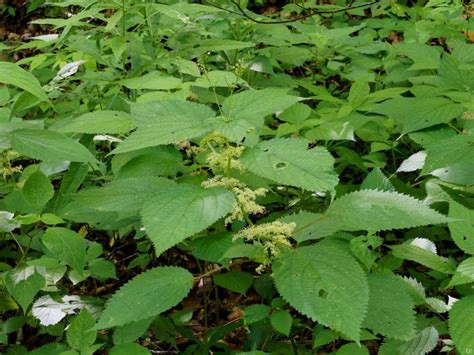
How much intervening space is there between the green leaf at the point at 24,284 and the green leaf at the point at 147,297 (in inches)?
22.1

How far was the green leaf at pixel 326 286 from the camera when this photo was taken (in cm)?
120

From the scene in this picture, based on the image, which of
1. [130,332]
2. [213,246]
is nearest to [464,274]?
[213,246]

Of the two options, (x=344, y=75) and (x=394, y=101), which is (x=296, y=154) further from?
(x=344, y=75)

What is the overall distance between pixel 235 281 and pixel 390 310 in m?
0.69

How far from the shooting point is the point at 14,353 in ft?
6.66

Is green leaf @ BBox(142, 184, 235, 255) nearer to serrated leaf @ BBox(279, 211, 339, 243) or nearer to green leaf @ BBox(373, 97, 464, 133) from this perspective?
serrated leaf @ BBox(279, 211, 339, 243)

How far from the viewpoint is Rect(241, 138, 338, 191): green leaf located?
4.13 feet

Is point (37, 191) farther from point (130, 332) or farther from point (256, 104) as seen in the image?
point (256, 104)

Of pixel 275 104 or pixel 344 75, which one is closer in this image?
pixel 275 104

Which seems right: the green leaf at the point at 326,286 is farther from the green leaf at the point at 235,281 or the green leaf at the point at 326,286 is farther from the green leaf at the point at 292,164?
Answer: the green leaf at the point at 235,281

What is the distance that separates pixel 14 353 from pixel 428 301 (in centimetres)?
144

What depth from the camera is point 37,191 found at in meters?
1.88

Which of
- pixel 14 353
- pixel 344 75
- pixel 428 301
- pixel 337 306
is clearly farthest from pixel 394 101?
pixel 14 353

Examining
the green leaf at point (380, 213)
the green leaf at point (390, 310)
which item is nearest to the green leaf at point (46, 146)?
the green leaf at point (380, 213)
